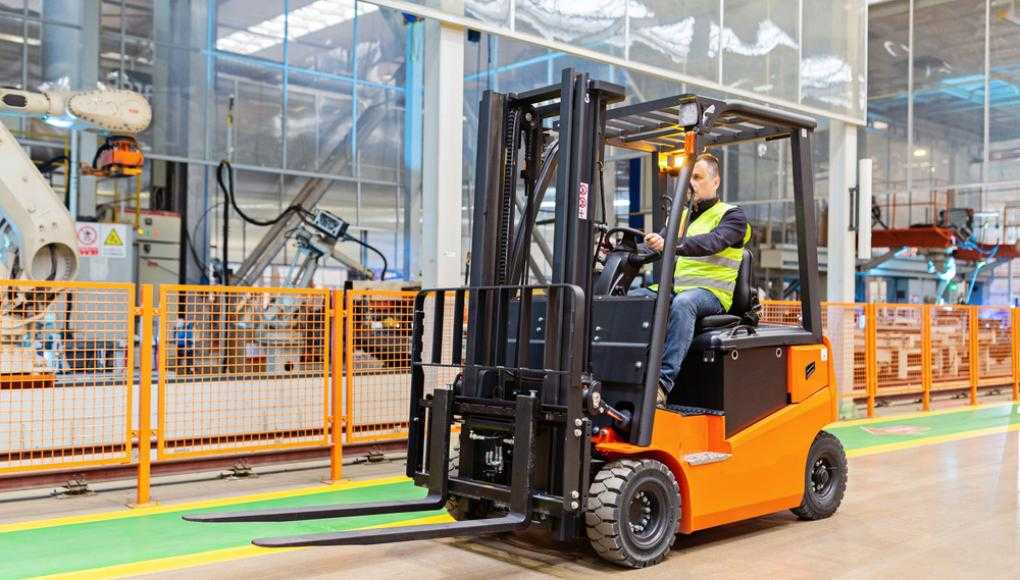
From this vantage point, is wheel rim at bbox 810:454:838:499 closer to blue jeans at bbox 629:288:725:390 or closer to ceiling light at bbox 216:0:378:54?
blue jeans at bbox 629:288:725:390

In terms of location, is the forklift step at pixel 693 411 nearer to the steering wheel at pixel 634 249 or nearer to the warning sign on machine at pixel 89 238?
the steering wheel at pixel 634 249

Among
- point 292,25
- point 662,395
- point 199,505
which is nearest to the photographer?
point 662,395

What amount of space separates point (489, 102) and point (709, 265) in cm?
170

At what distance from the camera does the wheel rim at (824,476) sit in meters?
6.60

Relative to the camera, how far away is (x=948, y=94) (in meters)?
17.8

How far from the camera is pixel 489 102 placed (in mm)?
5539

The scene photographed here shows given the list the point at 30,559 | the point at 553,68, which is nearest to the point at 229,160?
the point at 553,68

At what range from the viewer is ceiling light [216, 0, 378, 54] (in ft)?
54.3

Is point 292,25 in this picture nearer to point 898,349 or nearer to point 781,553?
point 898,349

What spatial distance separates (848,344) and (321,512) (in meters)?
9.30

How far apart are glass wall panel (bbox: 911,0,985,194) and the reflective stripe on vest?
12571 mm

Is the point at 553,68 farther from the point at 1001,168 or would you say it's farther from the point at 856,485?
the point at 856,485

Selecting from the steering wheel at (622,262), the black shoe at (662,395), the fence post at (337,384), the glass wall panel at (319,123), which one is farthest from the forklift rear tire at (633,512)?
the glass wall panel at (319,123)

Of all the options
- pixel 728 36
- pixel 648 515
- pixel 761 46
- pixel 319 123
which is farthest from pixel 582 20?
pixel 319 123
